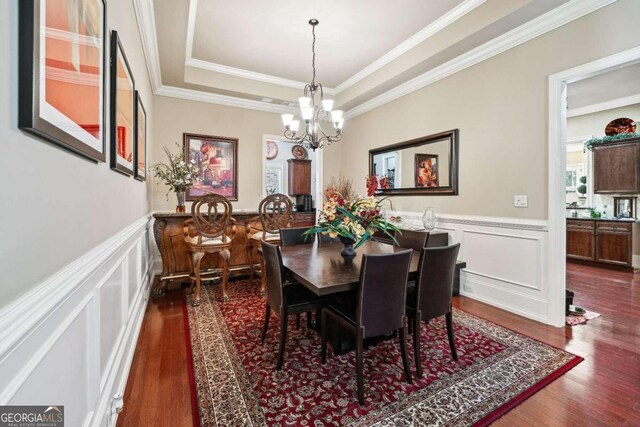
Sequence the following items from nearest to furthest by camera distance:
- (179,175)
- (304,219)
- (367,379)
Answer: (367,379)
(179,175)
(304,219)

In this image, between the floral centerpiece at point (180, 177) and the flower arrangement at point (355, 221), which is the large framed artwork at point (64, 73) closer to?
the flower arrangement at point (355, 221)

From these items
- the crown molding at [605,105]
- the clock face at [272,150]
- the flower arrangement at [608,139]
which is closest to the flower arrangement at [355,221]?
the flower arrangement at [608,139]

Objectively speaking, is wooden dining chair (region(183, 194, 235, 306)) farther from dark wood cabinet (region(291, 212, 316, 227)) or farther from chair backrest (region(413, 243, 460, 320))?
dark wood cabinet (region(291, 212, 316, 227))

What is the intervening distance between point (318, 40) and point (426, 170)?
7.26 ft

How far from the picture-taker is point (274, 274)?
212 centimetres

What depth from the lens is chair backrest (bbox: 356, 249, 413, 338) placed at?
1.67 metres

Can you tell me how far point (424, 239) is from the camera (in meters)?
2.65

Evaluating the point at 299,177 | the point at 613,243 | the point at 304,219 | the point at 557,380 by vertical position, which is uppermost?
the point at 299,177

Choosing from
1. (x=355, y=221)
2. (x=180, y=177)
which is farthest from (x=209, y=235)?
(x=355, y=221)

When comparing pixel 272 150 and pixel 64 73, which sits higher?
pixel 272 150

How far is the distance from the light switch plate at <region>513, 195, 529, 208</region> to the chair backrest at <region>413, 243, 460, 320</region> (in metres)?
1.55

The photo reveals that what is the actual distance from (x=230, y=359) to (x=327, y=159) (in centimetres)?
436

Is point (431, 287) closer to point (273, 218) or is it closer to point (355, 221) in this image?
point (355, 221)

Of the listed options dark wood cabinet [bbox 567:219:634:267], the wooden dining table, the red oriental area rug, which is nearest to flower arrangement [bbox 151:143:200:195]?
the red oriental area rug
